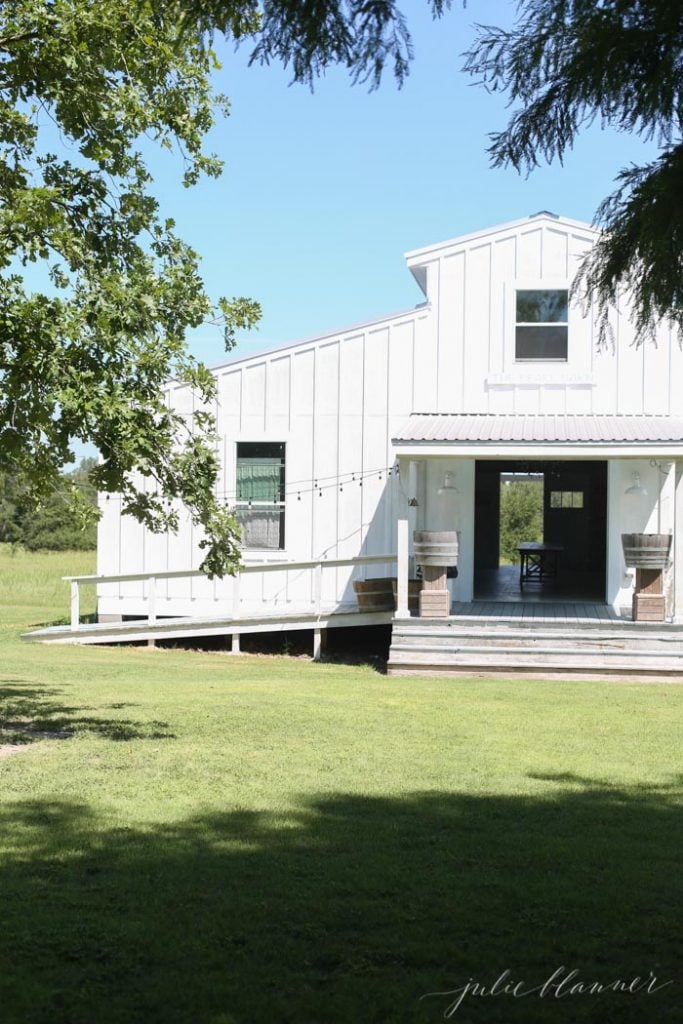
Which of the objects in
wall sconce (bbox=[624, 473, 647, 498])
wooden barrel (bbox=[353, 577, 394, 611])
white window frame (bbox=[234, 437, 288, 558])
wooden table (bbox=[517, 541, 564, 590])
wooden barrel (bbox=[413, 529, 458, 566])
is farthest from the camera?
wooden table (bbox=[517, 541, 564, 590])

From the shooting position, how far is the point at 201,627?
56.9 feet

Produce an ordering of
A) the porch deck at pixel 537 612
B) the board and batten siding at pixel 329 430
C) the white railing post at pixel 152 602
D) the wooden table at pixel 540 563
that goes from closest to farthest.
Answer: the porch deck at pixel 537 612 < the white railing post at pixel 152 602 < the board and batten siding at pixel 329 430 < the wooden table at pixel 540 563

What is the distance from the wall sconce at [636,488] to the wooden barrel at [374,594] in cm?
382

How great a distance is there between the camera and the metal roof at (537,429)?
15.3 meters

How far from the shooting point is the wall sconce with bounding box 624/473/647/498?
16.8 metres

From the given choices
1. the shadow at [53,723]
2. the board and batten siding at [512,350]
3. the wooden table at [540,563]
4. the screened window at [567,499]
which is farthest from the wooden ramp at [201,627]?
the screened window at [567,499]

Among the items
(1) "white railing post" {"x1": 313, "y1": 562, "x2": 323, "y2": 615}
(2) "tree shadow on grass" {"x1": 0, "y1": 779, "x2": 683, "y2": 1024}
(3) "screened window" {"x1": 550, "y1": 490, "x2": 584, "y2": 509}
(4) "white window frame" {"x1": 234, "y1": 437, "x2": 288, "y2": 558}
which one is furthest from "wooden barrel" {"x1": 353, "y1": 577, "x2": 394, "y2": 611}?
(2) "tree shadow on grass" {"x1": 0, "y1": 779, "x2": 683, "y2": 1024}

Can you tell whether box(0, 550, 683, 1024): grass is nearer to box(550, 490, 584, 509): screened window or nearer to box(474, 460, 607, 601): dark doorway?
box(474, 460, 607, 601): dark doorway

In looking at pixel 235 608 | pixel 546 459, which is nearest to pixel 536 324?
pixel 546 459

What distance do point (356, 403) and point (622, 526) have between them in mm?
4468

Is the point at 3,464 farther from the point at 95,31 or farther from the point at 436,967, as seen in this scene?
the point at 436,967

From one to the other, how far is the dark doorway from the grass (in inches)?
430

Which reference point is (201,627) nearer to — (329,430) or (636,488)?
(329,430)

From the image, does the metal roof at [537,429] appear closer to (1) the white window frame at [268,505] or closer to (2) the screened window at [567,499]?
(1) the white window frame at [268,505]
